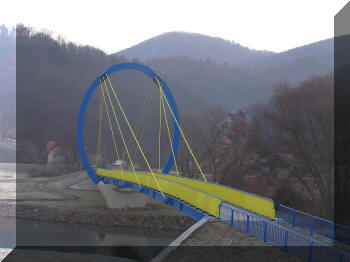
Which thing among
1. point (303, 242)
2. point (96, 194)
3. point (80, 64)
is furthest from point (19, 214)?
point (80, 64)

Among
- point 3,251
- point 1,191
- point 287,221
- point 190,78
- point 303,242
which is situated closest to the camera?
point 303,242

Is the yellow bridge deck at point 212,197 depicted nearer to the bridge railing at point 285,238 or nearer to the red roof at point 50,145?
the bridge railing at point 285,238

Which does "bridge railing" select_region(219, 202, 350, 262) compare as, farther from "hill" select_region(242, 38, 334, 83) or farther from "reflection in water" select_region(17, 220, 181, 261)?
"hill" select_region(242, 38, 334, 83)

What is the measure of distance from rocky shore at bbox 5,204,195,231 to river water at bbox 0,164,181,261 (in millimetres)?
926

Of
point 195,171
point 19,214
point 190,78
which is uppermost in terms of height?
point 190,78

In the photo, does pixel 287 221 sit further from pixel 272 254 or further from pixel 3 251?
pixel 3 251

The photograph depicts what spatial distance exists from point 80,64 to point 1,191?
5538 centimetres

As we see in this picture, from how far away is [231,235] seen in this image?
39.0ft

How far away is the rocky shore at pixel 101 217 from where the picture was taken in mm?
28875

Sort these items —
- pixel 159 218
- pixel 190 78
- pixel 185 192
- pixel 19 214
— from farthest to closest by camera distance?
pixel 190 78, pixel 19 214, pixel 159 218, pixel 185 192

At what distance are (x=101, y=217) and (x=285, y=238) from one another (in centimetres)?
2195

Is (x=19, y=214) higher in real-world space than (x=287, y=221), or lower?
lower

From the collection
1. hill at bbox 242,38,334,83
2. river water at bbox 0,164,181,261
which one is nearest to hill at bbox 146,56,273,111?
hill at bbox 242,38,334,83

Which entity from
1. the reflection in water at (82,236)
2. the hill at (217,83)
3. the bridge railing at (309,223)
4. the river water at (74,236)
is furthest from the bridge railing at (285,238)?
the hill at (217,83)
